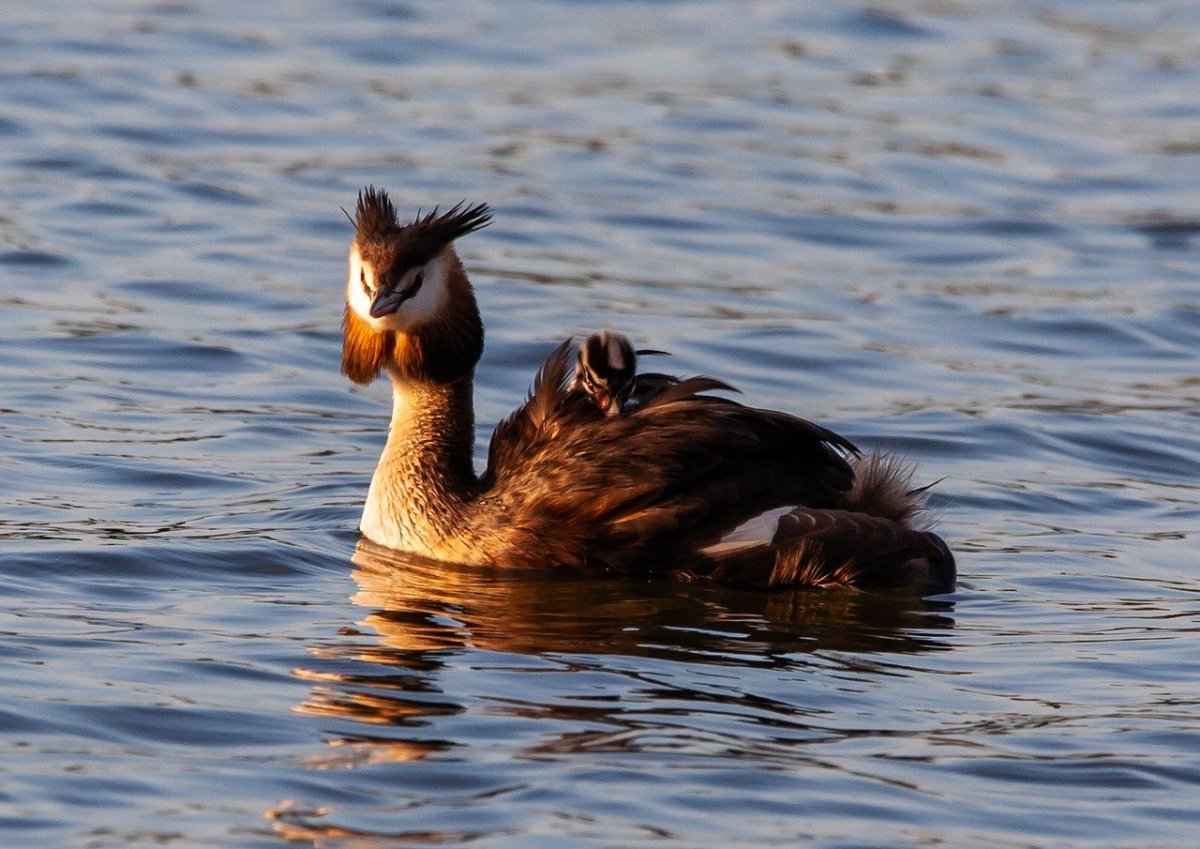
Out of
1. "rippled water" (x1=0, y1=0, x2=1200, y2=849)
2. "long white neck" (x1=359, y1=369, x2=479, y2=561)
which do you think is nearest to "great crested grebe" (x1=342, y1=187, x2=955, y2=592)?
"long white neck" (x1=359, y1=369, x2=479, y2=561)

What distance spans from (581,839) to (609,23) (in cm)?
1809

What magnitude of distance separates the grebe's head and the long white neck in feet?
0.39

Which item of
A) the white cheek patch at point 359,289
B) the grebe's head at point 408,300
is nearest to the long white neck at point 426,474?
the grebe's head at point 408,300

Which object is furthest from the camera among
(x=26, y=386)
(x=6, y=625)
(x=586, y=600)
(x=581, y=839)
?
(x=26, y=386)

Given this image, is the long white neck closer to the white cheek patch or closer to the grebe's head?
the grebe's head

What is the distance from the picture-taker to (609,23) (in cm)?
2361

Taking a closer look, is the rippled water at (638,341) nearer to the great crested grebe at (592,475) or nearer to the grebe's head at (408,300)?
the great crested grebe at (592,475)

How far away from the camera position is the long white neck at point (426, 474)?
31.3 feet

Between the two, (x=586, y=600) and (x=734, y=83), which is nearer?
(x=586, y=600)

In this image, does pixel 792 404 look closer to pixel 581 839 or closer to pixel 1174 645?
pixel 1174 645

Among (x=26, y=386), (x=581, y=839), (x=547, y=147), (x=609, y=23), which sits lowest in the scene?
(x=581, y=839)

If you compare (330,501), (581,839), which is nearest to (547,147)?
(330,501)

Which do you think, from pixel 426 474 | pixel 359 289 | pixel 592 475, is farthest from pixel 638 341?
pixel 592 475

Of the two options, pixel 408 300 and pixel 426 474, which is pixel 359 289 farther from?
pixel 426 474
